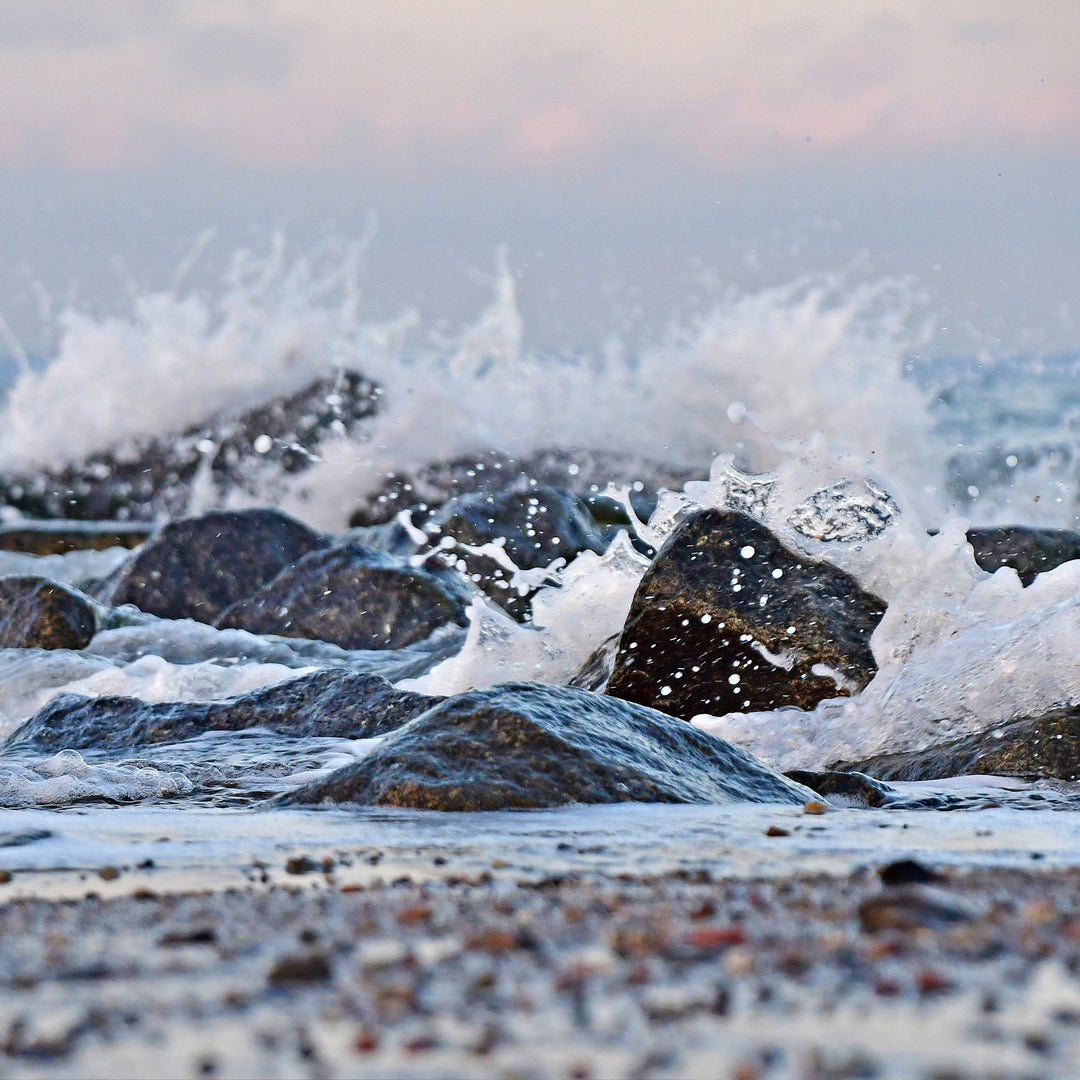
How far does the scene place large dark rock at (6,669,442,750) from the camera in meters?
5.35

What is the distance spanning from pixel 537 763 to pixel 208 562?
23.3ft

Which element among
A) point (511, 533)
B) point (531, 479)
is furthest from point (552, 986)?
point (531, 479)

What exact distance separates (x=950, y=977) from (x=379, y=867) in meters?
1.24

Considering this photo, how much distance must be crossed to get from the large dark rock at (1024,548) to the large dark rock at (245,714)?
16.6ft

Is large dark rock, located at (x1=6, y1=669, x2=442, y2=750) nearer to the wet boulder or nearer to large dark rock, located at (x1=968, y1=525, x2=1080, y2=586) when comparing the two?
large dark rock, located at (x1=968, y1=525, x2=1080, y2=586)

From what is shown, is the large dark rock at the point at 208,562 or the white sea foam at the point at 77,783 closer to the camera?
the white sea foam at the point at 77,783

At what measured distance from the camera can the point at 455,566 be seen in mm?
10281

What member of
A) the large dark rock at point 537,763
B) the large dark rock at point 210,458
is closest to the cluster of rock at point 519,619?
the large dark rock at point 537,763

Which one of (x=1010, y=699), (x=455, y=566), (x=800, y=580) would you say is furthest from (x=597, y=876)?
(x=455, y=566)

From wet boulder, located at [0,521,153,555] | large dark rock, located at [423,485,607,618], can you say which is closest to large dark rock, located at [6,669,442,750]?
large dark rock, located at [423,485,607,618]

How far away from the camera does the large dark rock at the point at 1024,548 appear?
934cm

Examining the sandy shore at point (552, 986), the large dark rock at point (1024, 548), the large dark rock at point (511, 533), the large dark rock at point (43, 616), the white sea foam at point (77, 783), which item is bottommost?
the sandy shore at point (552, 986)

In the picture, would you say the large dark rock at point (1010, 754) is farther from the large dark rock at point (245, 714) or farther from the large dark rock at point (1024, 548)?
the large dark rock at point (1024, 548)

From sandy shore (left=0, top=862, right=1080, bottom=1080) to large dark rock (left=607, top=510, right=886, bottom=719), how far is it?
3501 millimetres
